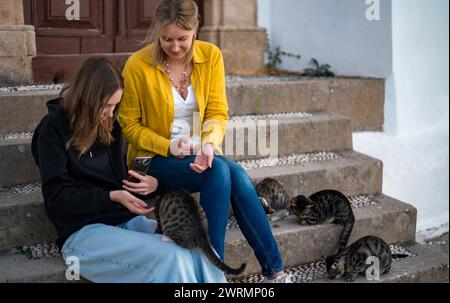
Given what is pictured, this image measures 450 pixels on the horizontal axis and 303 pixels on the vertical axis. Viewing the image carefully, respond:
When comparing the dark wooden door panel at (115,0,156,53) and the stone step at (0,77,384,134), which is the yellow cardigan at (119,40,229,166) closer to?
the stone step at (0,77,384,134)

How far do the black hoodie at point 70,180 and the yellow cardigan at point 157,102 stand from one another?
318mm

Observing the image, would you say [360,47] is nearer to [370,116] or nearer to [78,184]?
[370,116]

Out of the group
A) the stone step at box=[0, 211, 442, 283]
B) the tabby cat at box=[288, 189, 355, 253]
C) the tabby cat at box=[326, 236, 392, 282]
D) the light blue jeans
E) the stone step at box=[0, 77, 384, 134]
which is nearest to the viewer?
the light blue jeans

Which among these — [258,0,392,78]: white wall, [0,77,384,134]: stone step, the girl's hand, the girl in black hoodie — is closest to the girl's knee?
the girl's hand

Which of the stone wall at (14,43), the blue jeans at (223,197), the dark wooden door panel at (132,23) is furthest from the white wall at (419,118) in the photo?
the stone wall at (14,43)

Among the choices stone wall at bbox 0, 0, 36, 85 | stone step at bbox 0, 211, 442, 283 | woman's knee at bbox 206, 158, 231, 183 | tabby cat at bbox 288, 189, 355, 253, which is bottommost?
stone step at bbox 0, 211, 442, 283

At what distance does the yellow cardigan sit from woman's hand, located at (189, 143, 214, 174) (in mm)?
110

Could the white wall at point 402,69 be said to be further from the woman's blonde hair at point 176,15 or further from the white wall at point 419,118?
the woman's blonde hair at point 176,15

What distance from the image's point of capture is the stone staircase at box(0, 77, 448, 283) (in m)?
3.52

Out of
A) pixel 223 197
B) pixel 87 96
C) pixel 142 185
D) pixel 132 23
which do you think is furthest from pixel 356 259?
pixel 132 23

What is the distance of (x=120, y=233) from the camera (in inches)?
117

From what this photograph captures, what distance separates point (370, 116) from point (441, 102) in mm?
833

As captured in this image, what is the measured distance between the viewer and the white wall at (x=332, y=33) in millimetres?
5516

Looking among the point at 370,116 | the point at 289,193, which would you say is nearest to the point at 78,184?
the point at 289,193
